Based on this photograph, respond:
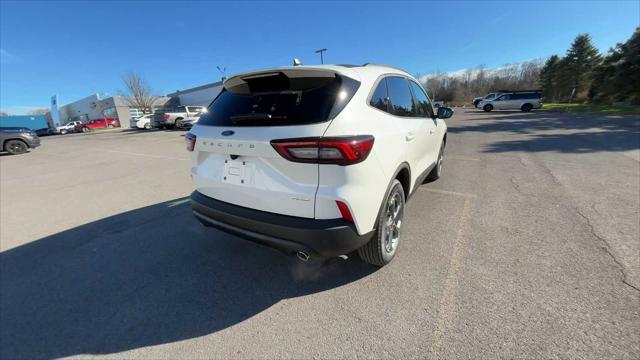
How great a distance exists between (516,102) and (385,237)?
3469 centimetres

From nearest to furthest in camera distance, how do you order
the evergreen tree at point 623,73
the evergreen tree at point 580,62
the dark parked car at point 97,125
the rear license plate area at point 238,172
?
the rear license plate area at point 238,172, the evergreen tree at point 623,73, the dark parked car at point 97,125, the evergreen tree at point 580,62

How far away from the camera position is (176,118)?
67.3 feet

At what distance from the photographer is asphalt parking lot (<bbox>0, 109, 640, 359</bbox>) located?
184 centimetres

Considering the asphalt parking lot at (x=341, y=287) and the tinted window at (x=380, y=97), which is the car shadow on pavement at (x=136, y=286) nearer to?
the asphalt parking lot at (x=341, y=287)

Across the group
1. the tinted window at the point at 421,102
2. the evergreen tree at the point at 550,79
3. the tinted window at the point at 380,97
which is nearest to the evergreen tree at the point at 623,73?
the evergreen tree at the point at 550,79

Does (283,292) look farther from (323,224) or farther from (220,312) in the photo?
(323,224)

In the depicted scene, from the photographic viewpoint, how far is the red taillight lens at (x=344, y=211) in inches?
74.4

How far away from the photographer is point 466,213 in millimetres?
3777

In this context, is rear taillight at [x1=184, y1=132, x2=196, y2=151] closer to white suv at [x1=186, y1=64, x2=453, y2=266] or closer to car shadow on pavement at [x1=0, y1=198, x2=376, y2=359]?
white suv at [x1=186, y1=64, x2=453, y2=266]

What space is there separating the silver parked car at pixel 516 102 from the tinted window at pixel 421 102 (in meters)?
32.1

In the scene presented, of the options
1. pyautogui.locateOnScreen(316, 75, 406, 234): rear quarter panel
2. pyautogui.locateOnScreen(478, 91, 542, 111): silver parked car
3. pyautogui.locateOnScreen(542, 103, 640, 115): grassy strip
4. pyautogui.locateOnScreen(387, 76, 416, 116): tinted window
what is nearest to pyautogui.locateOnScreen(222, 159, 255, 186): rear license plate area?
pyautogui.locateOnScreen(316, 75, 406, 234): rear quarter panel

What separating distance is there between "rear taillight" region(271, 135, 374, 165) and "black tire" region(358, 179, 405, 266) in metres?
0.63

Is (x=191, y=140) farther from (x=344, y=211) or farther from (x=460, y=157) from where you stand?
(x=460, y=157)

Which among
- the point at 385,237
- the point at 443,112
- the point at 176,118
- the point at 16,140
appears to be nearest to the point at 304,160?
the point at 385,237
